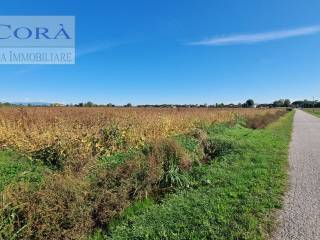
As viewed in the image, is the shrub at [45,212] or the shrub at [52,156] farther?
the shrub at [52,156]

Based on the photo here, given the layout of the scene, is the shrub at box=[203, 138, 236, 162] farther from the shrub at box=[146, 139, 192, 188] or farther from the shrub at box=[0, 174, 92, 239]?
the shrub at box=[0, 174, 92, 239]

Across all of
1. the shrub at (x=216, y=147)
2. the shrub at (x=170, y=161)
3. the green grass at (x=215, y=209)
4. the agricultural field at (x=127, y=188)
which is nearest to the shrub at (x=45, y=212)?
the agricultural field at (x=127, y=188)

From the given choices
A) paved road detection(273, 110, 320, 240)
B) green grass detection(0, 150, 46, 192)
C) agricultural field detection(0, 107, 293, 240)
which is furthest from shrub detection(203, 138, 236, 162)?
green grass detection(0, 150, 46, 192)

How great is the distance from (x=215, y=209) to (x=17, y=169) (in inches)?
172

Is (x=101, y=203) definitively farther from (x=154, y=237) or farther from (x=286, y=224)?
(x=286, y=224)

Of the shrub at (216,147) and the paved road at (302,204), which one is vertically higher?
the shrub at (216,147)

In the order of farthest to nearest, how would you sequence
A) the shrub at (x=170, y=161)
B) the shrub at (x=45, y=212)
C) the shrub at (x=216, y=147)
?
the shrub at (x=216, y=147)
the shrub at (x=170, y=161)
the shrub at (x=45, y=212)

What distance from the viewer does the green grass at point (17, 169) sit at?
6043 millimetres

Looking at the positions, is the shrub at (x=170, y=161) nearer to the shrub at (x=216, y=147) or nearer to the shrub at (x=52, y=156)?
the shrub at (x=52, y=156)

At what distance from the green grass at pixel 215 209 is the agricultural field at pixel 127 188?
0.02 metres

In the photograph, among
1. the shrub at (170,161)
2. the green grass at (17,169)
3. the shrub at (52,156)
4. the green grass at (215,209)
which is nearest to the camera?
the green grass at (215,209)

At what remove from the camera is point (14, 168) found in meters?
7.04

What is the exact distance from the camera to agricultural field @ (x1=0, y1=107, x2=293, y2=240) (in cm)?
435

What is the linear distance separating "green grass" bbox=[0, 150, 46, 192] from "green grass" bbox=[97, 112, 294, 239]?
→ 208cm
